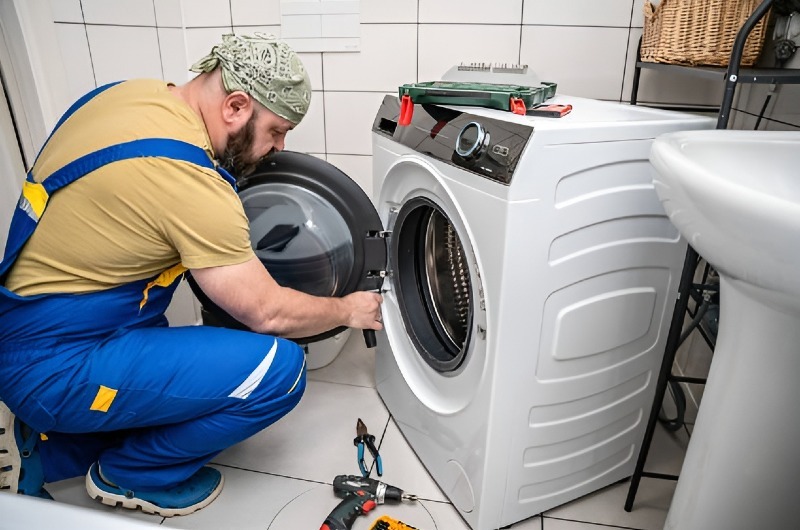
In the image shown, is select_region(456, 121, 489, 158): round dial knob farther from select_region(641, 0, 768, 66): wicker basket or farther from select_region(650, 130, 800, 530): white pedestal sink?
select_region(641, 0, 768, 66): wicker basket

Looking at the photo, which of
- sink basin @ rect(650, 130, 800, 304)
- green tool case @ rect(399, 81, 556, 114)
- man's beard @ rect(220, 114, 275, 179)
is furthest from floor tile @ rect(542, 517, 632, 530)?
man's beard @ rect(220, 114, 275, 179)

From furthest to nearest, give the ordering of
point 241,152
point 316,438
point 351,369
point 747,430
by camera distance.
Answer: point 351,369 → point 316,438 → point 241,152 → point 747,430

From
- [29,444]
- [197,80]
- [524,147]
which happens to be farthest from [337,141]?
[29,444]

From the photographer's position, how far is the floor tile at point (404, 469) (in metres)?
1.51

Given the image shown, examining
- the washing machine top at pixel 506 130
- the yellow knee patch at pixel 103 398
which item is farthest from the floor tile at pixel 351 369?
the washing machine top at pixel 506 130

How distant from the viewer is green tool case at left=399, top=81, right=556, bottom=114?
4.03 feet

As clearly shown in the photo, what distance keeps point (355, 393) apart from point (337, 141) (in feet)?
2.98

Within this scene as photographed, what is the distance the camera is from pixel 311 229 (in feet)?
5.17

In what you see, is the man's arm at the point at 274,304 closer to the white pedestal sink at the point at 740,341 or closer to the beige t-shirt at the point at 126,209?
the beige t-shirt at the point at 126,209

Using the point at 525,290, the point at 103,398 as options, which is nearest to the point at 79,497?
the point at 103,398

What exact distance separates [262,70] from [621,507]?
4.51 ft

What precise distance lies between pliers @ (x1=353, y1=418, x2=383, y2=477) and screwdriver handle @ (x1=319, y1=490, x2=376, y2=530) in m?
0.11

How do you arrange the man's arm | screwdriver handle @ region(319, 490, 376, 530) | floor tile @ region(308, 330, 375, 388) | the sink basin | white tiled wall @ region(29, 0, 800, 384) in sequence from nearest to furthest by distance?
1. the sink basin
2. the man's arm
3. screwdriver handle @ region(319, 490, 376, 530)
4. white tiled wall @ region(29, 0, 800, 384)
5. floor tile @ region(308, 330, 375, 388)

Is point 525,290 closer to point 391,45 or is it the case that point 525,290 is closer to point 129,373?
point 129,373
